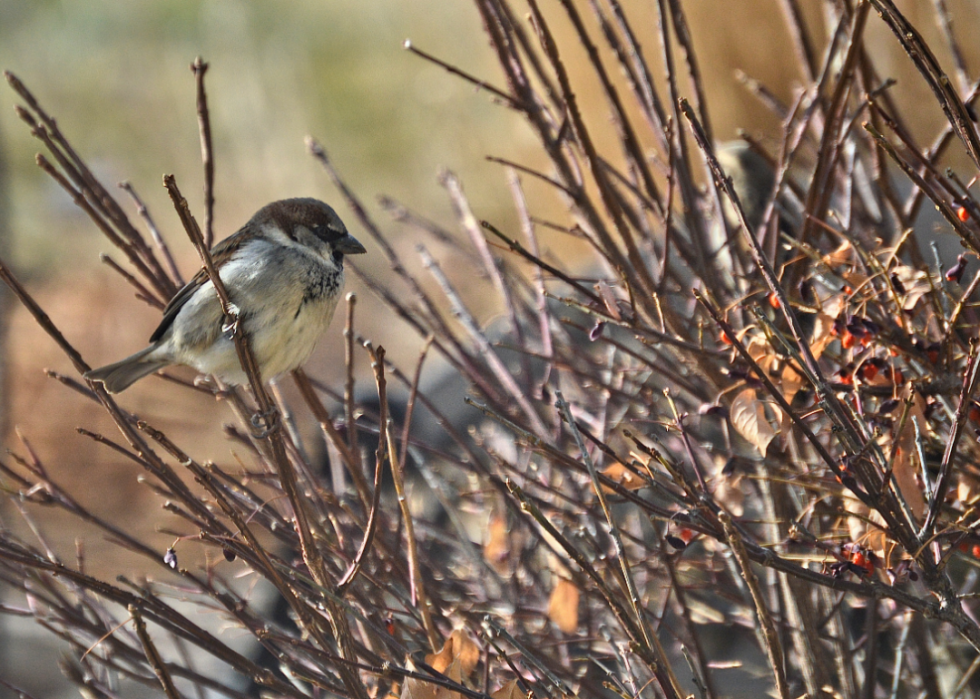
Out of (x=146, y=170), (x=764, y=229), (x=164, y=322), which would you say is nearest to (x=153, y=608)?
(x=164, y=322)

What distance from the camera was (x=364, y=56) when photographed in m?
14.8

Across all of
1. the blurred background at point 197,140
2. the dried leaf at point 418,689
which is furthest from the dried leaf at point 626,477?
the blurred background at point 197,140

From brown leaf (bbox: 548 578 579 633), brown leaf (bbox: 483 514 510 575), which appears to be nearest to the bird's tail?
brown leaf (bbox: 483 514 510 575)

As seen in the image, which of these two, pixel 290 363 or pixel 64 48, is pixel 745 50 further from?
pixel 64 48

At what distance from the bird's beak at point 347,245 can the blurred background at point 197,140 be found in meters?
4.00

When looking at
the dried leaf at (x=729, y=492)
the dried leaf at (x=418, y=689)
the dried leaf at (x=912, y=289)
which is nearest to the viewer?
the dried leaf at (x=418, y=689)

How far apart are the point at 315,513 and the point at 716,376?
0.79m

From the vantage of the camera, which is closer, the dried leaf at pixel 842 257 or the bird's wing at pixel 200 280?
the dried leaf at pixel 842 257

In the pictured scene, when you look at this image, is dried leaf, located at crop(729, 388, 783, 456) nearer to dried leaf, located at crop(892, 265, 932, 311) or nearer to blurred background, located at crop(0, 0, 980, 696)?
dried leaf, located at crop(892, 265, 932, 311)

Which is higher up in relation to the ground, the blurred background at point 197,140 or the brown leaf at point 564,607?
the blurred background at point 197,140

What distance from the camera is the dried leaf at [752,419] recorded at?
1395mm

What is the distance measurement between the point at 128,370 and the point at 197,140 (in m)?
12.8

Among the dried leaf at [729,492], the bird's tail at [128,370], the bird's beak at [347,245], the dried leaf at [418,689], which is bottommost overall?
the dried leaf at [729,492]

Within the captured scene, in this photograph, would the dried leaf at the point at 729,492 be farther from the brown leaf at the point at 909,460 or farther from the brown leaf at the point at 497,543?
the brown leaf at the point at 497,543
